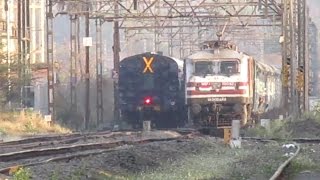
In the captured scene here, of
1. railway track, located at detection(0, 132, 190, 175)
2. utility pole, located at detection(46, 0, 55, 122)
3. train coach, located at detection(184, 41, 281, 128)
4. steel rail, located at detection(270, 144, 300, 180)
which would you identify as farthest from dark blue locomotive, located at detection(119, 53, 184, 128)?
steel rail, located at detection(270, 144, 300, 180)

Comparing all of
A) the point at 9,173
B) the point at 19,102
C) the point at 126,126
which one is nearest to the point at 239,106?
the point at 126,126

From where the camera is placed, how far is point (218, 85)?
3036cm

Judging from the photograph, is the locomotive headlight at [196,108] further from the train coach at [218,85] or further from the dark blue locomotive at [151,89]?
the dark blue locomotive at [151,89]

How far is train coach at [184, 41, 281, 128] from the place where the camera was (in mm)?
30234

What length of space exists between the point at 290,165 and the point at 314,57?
74.8 metres

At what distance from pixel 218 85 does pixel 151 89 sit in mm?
4683

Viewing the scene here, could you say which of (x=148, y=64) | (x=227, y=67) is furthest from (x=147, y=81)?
(x=227, y=67)

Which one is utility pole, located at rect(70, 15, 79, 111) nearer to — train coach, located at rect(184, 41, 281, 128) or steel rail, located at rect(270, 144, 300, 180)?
train coach, located at rect(184, 41, 281, 128)

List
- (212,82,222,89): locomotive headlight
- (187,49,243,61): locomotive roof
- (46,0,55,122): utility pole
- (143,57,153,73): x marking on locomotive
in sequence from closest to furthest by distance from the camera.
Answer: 1. (212,82,222,89): locomotive headlight
2. (187,49,243,61): locomotive roof
3. (143,57,153,73): x marking on locomotive
4. (46,0,55,122): utility pole

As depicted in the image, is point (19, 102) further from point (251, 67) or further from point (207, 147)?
point (207, 147)

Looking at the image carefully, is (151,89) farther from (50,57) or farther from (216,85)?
(50,57)

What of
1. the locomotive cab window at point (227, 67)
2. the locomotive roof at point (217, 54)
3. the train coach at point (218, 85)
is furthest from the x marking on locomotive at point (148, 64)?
the locomotive cab window at point (227, 67)

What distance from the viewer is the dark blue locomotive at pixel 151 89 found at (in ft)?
112

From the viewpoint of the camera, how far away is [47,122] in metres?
35.0
